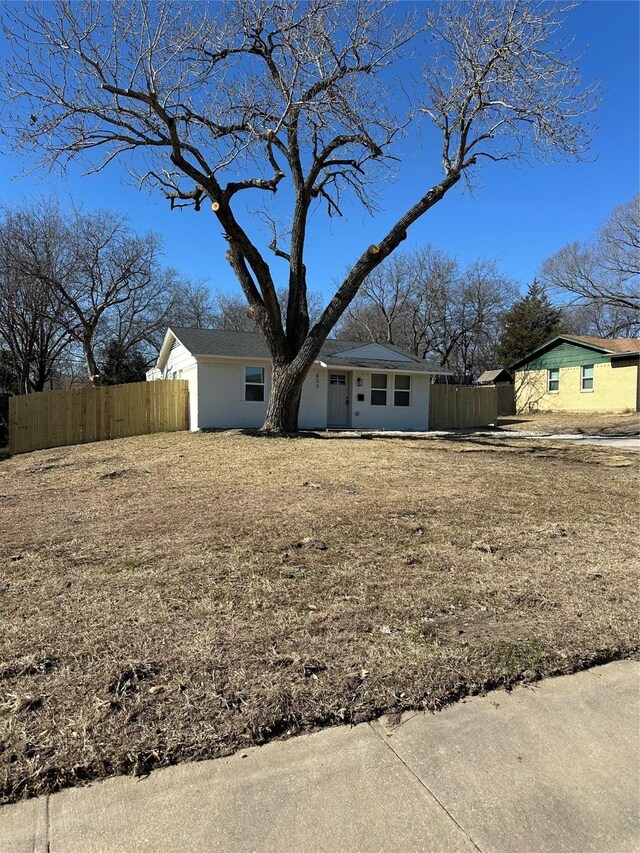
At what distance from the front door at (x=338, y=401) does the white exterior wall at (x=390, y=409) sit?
0.72ft

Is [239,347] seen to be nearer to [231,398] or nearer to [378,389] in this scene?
[231,398]

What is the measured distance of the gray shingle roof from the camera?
1573 cm

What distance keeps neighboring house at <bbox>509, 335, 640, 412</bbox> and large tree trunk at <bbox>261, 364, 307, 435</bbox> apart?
16.8 m

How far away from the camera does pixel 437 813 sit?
1728 mm

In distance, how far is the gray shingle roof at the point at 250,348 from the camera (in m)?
15.7

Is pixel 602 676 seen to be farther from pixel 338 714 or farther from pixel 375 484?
pixel 375 484

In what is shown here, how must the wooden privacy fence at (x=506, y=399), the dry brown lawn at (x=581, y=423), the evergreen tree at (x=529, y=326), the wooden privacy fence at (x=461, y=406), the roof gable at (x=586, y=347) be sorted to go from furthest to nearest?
the evergreen tree at (x=529, y=326)
the wooden privacy fence at (x=506, y=399)
the roof gable at (x=586, y=347)
the wooden privacy fence at (x=461, y=406)
the dry brown lawn at (x=581, y=423)

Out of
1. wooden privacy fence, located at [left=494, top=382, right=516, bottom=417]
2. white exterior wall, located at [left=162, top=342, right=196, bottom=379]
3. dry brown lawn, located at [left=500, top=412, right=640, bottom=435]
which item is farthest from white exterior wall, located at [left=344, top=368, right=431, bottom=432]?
wooden privacy fence, located at [left=494, top=382, right=516, bottom=417]

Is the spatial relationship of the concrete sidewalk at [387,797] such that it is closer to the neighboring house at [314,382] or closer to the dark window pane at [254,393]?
the neighboring house at [314,382]

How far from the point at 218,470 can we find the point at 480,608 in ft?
18.6

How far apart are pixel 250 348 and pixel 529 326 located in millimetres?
26424

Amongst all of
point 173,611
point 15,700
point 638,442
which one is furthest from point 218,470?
point 638,442

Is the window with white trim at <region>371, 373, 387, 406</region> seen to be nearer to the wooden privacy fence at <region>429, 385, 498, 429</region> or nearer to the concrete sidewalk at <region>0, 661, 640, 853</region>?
the wooden privacy fence at <region>429, 385, 498, 429</region>

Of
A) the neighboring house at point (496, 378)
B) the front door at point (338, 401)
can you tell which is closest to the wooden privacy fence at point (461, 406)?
the front door at point (338, 401)
